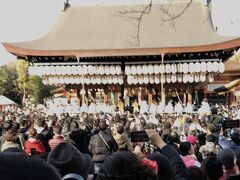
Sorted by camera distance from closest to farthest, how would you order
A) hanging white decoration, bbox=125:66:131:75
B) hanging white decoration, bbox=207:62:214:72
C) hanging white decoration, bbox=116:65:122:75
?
hanging white decoration, bbox=207:62:214:72 < hanging white decoration, bbox=125:66:131:75 < hanging white decoration, bbox=116:65:122:75

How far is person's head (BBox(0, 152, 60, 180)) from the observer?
1286 millimetres

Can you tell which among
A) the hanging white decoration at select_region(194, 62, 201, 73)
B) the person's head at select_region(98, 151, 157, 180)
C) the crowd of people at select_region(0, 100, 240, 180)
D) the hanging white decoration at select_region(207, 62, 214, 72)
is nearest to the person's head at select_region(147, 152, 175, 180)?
the crowd of people at select_region(0, 100, 240, 180)

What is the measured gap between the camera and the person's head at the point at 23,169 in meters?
1.29

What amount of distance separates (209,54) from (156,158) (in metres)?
20.8

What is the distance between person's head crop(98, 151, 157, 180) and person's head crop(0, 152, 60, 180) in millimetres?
686

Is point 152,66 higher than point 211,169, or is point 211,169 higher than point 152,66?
point 152,66

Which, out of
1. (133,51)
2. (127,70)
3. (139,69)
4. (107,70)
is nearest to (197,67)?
(139,69)

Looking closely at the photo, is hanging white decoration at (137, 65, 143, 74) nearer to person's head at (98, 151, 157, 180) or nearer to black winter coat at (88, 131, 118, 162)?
black winter coat at (88, 131, 118, 162)

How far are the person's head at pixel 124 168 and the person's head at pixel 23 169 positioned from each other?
69 centimetres

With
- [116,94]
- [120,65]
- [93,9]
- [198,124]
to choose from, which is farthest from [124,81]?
[198,124]

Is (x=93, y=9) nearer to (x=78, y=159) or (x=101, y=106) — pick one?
(x=101, y=106)

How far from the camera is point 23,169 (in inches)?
50.8

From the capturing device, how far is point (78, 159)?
2754 millimetres

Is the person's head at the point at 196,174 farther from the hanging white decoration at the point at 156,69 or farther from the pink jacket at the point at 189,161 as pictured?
the hanging white decoration at the point at 156,69
